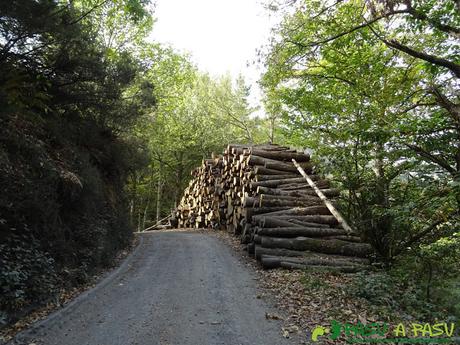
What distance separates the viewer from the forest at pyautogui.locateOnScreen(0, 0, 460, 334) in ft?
18.2

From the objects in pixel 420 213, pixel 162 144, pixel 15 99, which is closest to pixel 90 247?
pixel 15 99

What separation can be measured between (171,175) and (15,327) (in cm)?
2547

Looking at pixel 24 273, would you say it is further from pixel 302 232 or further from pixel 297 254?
pixel 302 232

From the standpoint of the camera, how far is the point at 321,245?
8.36m

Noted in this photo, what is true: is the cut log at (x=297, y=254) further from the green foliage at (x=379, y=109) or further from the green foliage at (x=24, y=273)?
the green foliage at (x=24, y=273)

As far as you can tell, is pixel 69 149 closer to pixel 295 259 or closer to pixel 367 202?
pixel 295 259

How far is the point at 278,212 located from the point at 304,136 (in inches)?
216

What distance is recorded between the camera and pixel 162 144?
2531cm

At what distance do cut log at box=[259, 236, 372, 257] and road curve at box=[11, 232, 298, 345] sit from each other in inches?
41.7

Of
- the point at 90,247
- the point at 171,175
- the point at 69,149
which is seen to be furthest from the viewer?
the point at 171,175

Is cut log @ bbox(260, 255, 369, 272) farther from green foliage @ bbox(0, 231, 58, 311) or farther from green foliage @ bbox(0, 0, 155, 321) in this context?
green foliage @ bbox(0, 231, 58, 311)

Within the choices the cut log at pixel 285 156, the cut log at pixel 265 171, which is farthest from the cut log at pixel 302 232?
the cut log at pixel 285 156

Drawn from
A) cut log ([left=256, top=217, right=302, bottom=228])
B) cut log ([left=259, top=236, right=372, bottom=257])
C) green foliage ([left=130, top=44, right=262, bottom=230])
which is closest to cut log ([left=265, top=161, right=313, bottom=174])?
cut log ([left=256, top=217, right=302, bottom=228])

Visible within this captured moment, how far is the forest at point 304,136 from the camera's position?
219 inches
